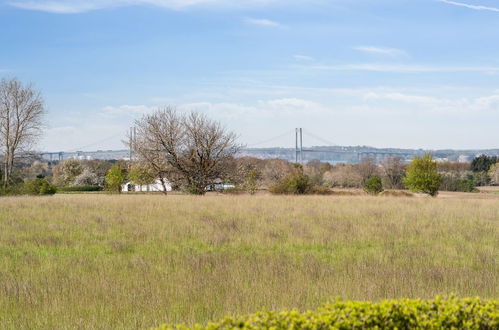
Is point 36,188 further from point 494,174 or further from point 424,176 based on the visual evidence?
point 494,174

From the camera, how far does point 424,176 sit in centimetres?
3719

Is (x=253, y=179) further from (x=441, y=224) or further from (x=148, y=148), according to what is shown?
(x=441, y=224)

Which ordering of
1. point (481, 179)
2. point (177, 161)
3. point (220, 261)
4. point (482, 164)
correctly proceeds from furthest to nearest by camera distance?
point (482, 164) → point (481, 179) → point (177, 161) → point (220, 261)

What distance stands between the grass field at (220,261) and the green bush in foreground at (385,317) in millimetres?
2187

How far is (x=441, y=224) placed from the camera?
1568 cm

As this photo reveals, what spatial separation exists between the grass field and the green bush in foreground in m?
2.19

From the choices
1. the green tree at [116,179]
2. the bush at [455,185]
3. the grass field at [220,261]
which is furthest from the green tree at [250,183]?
the bush at [455,185]

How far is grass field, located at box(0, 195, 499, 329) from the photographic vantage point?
7023 millimetres

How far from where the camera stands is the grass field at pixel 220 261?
277 inches

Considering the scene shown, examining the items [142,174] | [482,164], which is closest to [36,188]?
[142,174]

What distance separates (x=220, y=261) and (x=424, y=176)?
30.3m

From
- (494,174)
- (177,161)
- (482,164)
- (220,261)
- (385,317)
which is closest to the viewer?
(385,317)

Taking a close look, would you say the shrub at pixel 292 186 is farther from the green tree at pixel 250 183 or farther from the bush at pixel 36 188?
the bush at pixel 36 188

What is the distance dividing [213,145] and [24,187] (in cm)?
1493
